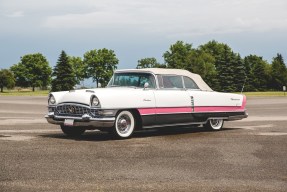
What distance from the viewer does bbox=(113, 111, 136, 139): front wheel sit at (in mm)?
10609

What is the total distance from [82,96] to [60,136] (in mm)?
1452

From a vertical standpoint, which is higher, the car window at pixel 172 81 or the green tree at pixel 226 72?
the green tree at pixel 226 72

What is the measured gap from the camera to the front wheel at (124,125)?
1061 centimetres

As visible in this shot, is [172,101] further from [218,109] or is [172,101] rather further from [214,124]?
[214,124]

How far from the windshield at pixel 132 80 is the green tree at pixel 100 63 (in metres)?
98.2

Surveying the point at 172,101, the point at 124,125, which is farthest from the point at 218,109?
the point at 124,125

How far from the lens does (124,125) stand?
35.5ft

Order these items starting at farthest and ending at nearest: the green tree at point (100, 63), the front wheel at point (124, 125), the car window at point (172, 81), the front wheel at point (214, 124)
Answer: the green tree at point (100, 63)
the front wheel at point (214, 124)
the car window at point (172, 81)
the front wheel at point (124, 125)

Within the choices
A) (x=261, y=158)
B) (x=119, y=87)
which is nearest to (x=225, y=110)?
(x=119, y=87)

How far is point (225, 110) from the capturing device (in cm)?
1297

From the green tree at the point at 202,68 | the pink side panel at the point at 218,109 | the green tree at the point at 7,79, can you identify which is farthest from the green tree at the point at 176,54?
the pink side panel at the point at 218,109

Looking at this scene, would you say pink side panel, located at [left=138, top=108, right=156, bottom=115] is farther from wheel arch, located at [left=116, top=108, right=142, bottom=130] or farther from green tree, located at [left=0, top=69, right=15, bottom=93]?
green tree, located at [left=0, top=69, right=15, bottom=93]

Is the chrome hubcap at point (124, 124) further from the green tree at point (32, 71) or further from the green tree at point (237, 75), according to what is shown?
the green tree at point (32, 71)

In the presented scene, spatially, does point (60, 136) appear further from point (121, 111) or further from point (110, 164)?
point (110, 164)
